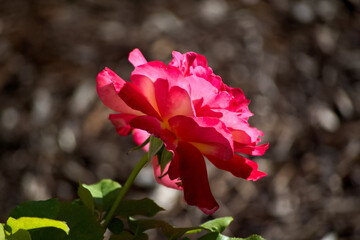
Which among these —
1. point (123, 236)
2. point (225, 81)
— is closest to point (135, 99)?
point (123, 236)

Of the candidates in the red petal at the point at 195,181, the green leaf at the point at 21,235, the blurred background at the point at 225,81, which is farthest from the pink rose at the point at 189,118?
the blurred background at the point at 225,81

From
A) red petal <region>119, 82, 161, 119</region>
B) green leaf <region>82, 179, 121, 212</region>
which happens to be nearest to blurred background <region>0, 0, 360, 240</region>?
green leaf <region>82, 179, 121, 212</region>

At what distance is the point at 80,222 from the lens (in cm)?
41

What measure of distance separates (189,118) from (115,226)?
0.42ft

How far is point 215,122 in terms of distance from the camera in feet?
1.22

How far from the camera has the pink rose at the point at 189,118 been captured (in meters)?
0.37

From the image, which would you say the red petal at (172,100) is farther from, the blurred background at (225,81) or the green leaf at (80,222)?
the blurred background at (225,81)

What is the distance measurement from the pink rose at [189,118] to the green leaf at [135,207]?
1.9 inches

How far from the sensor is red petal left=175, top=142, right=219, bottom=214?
373mm

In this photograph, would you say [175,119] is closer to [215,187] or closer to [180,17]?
[215,187]

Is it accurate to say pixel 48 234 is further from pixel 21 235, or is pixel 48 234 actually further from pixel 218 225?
pixel 218 225

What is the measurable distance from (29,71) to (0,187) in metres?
0.43

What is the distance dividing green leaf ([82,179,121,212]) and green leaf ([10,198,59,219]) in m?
0.06

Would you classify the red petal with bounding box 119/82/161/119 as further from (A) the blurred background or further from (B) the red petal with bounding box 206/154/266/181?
(A) the blurred background
